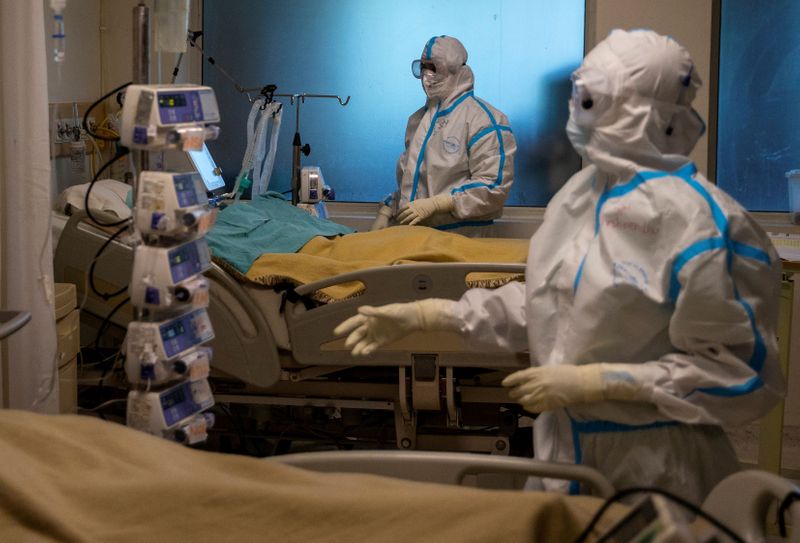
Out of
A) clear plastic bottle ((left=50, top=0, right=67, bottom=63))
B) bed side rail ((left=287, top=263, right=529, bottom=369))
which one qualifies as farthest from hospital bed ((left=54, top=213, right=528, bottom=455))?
clear plastic bottle ((left=50, top=0, right=67, bottom=63))

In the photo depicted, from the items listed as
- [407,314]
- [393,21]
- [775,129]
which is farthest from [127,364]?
[775,129]

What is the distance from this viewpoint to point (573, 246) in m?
2.07

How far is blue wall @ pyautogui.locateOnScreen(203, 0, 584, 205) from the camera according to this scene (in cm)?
528

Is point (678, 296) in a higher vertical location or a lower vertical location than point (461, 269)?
higher

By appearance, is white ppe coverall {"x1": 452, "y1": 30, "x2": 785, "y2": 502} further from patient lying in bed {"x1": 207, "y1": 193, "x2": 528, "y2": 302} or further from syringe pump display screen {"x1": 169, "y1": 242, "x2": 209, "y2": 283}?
patient lying in bed {"x1": 207, "y1": 193, "x2": 528, "y2": 302}

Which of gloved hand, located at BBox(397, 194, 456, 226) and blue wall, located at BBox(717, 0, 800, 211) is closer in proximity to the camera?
gloved hand, located at BBox(397, 194, 456, 226)

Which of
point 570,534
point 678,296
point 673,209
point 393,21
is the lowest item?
point 570,534

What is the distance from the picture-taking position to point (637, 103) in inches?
77.3

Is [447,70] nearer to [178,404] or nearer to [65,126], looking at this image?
[65,126]

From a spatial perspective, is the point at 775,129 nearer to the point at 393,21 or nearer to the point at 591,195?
the point at 393,21

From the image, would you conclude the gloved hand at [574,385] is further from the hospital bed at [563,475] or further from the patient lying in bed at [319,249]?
the patient lying in bed at [319,249]

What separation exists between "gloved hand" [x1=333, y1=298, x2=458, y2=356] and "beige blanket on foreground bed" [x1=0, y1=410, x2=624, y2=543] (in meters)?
0.45

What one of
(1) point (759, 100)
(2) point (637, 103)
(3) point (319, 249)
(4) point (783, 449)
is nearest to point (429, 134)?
(3) point (319, 249)

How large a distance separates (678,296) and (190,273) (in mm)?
1157
